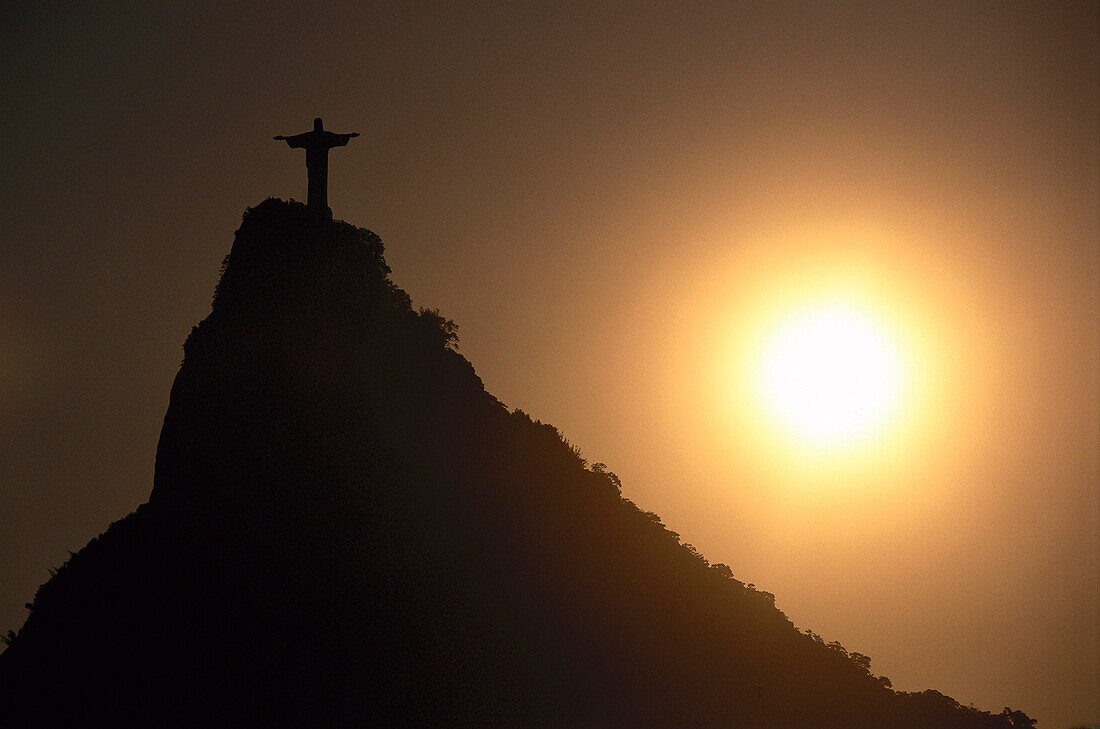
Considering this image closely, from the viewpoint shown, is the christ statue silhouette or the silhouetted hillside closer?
the silhouetted hillside

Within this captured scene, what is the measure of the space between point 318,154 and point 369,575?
2000 cm

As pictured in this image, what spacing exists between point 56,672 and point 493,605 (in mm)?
18086

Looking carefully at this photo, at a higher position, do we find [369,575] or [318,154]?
[318,154]

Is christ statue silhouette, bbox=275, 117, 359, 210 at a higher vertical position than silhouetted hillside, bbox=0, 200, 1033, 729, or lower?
higher

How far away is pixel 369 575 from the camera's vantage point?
173 feet

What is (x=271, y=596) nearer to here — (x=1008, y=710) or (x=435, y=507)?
(x=435, y=507)

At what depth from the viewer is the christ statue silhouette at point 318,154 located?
195ft

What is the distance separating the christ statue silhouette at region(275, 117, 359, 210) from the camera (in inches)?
2341

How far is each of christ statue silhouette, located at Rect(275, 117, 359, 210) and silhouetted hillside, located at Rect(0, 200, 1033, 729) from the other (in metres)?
1.34

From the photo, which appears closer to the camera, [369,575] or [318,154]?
[369,575]

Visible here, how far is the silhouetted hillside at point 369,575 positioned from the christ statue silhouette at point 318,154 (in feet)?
4.39

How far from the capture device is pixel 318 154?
197ft

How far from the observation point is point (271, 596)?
52.1 meters

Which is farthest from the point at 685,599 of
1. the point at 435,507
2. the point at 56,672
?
the point at 56,672
